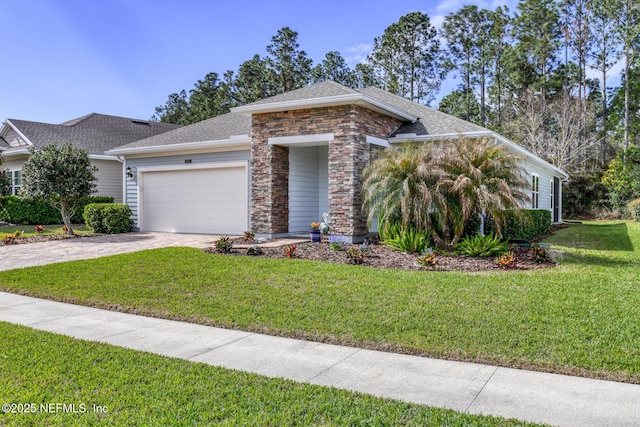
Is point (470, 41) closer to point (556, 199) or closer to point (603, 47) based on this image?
point (603, 47)

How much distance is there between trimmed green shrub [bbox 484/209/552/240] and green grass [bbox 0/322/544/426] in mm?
7779

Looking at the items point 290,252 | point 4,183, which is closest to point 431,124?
point 290,252

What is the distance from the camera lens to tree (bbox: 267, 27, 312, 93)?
33.1m

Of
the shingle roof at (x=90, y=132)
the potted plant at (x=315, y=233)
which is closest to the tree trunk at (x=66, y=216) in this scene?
the shingle roof at (x=90, y=132)

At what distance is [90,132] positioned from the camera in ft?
71.1

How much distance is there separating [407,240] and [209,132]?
8.86m

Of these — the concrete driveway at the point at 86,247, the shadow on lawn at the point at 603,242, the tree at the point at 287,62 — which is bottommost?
the concrete driveway at the point at 86,247

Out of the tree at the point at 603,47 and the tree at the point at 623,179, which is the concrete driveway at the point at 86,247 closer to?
the tree at the point at 623,179

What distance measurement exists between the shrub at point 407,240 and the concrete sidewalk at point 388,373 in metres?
5.93

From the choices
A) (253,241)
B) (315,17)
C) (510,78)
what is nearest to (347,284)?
(253,241)

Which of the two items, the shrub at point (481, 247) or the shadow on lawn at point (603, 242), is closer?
the shrub at point (481, 247)

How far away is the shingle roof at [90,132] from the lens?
19.9m

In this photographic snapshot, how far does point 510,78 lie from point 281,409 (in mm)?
35963

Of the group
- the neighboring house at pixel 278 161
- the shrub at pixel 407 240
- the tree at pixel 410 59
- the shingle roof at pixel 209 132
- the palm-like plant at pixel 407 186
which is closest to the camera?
the palm-like plant at pixel 407 186
